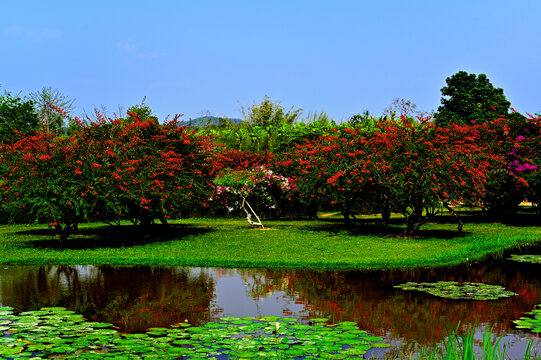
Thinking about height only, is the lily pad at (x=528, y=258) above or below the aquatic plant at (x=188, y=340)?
above

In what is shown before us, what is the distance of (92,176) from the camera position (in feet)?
64.3

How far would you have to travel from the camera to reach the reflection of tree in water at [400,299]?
9.70 m

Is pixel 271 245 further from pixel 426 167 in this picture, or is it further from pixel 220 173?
pixel 220 173

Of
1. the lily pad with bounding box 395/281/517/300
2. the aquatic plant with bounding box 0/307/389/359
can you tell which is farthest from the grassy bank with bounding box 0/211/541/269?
the aquatic plant with bounding box 0/307/389/359

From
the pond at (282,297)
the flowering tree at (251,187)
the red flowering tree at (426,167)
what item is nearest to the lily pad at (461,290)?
the pond at (282,297)

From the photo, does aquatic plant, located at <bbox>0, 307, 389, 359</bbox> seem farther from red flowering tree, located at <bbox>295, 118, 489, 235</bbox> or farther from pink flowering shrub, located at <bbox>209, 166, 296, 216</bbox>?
pink flowering shrub, located at <bbox>209, 166, 296, 216</bbox>

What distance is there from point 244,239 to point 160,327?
527 inches

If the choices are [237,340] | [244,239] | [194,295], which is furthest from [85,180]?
[237,340]

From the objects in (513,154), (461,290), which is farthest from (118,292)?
(513,154)

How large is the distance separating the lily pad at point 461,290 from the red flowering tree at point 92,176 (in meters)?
10.9

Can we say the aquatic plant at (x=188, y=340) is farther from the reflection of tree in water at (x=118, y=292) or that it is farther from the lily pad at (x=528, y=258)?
the lily pad at (x=528, y=258)

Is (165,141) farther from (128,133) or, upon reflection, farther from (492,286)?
(492,286)

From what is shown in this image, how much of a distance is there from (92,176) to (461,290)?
42.5 ft

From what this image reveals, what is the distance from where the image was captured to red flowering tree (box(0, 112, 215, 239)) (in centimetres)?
1927
